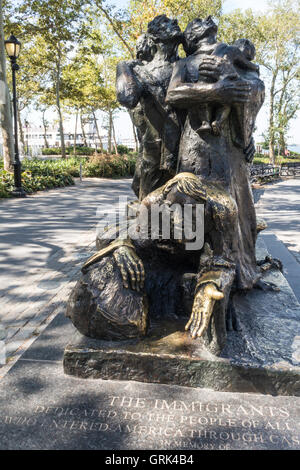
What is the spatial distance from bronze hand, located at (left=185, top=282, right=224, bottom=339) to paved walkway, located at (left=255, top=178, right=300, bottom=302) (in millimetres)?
2009

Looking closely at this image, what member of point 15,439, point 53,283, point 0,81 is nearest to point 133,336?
point 15,439

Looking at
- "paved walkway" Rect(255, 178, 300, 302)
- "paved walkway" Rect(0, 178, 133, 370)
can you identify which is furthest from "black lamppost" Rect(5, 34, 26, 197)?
"paved walkway" Rect(255, 178, 300, 302)

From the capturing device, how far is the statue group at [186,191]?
258 cm

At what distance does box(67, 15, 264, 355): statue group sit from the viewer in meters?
2.58

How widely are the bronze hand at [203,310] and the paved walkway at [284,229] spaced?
79.1 inches

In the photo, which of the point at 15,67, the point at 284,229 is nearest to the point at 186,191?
the point at 284,229

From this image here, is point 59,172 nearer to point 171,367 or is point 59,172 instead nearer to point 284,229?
point 284,229

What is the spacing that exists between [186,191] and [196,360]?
1071 mm

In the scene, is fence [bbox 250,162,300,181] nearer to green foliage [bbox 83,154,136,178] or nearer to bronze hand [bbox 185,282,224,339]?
green foliage [bbox 83,154,136,178]

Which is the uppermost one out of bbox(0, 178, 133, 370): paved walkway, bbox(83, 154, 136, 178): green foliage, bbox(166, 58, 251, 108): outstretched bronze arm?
bbox(166, 58, 251, 108): outstretched bronze arm

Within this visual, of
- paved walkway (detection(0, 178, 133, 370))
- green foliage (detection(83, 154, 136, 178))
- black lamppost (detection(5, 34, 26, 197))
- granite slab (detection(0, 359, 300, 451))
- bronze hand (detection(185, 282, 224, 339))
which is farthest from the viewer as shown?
green foliage (detection(83, 154, 136, 178))

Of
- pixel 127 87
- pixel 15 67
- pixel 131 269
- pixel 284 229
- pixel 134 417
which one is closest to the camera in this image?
pixel 134 417

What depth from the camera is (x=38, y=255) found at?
249 inches

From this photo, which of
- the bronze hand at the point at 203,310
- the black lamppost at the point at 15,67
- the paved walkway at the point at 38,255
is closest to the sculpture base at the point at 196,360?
the bronze hand at the point at 203,310
